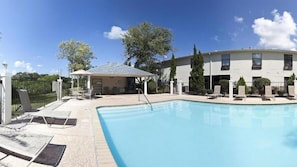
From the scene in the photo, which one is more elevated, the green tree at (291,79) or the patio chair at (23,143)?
the green tree at (291,79)

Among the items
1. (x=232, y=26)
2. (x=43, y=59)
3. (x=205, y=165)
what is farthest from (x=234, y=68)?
(x=43, y=59)

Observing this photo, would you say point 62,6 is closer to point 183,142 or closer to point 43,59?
point 183,142

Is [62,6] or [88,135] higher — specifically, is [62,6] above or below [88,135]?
above

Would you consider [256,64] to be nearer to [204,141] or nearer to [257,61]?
[257,61]

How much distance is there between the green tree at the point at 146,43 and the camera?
31.7 m

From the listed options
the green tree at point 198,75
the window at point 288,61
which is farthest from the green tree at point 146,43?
the window at point 288,61

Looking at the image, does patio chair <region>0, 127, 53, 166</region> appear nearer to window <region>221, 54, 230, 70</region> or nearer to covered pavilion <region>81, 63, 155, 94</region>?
covered pavilion <region>81, 63, 155, 94</region>

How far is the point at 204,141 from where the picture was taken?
23.1 ft

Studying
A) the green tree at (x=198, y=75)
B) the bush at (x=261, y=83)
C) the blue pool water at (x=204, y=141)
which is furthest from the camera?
the green tree at (x=198, y=75)

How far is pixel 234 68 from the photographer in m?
24.2

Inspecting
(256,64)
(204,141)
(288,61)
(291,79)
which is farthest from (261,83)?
(204,141)

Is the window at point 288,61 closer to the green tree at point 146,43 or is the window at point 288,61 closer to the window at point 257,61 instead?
the window at point 257,61

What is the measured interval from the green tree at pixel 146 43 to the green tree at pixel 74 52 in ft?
47.5

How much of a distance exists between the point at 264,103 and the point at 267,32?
61.0ft
